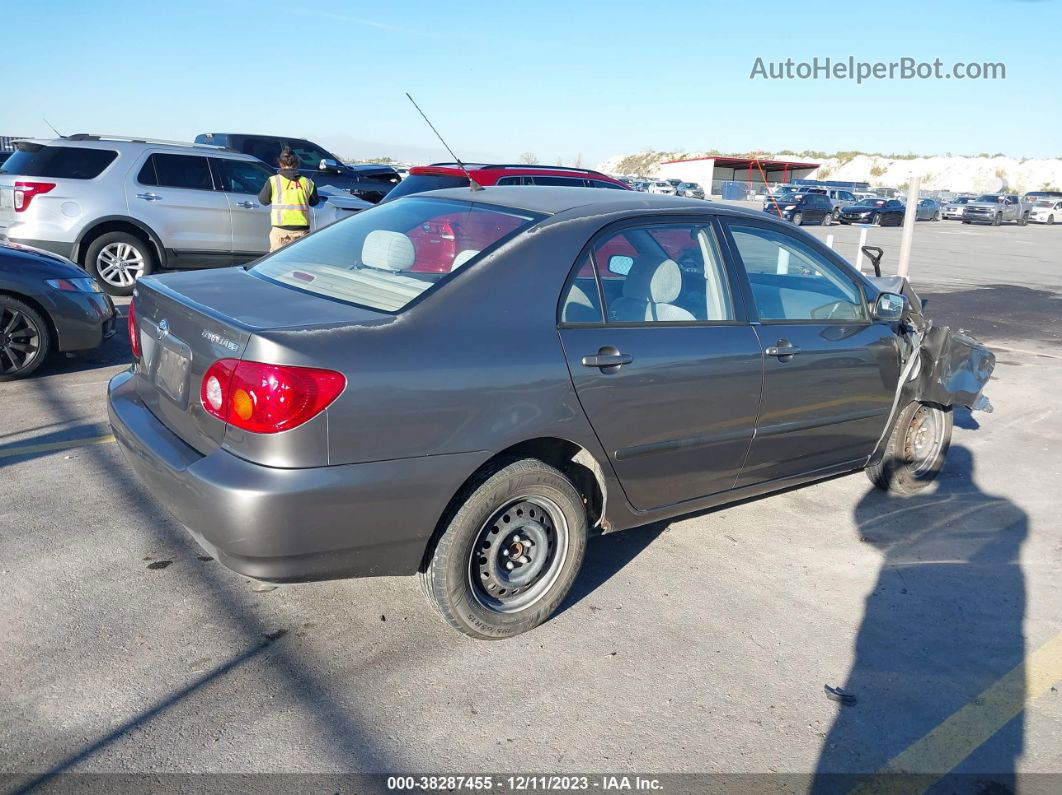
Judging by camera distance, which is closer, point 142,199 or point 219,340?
point 219,340

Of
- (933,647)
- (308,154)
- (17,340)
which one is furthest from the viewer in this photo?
(308,154)

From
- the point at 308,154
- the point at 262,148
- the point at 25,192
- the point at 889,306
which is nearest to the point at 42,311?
the point at 25,192

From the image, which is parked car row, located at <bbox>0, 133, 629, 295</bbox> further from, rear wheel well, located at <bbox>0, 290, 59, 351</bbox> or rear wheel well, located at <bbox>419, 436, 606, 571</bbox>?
rear wheel well, located at <bbox>419, 436, 606, 571</bbox>

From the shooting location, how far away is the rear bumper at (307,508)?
112 inches

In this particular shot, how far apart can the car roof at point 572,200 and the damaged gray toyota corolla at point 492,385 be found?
21 mm

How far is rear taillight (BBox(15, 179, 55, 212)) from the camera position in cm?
923

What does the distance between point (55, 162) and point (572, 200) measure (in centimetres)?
779

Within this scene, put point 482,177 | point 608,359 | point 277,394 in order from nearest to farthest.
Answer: point 277,394, point 608,359, point 482,177

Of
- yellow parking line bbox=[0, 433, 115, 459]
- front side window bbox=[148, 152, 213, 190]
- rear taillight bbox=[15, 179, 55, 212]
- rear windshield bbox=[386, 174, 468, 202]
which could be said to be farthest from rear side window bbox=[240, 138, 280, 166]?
yellow parking line bbox=[0, 433, 115, 459]

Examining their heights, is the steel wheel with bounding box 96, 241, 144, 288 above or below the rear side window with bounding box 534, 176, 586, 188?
below

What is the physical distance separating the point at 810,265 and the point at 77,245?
7.92m

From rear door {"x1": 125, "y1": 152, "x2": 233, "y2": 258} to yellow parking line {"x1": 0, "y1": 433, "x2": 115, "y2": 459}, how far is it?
17.3 feet

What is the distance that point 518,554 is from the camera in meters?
3.53

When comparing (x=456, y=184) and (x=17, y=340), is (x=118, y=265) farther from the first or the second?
(x=456, y=184)
